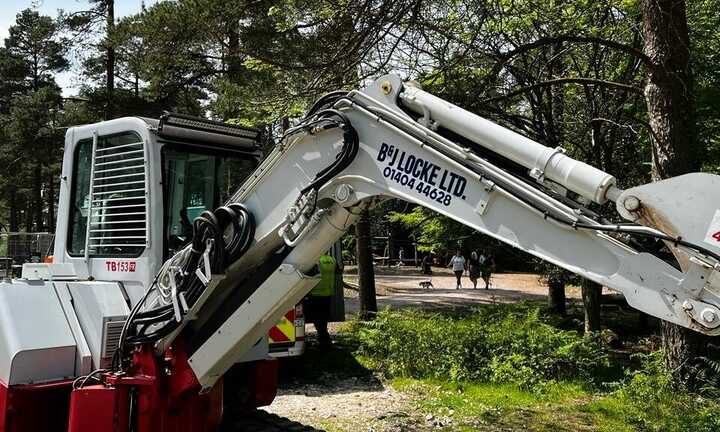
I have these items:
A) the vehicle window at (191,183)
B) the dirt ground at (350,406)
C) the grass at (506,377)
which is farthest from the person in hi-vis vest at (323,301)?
the vehicle window at (191,183)

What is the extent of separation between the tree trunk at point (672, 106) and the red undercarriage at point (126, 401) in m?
5.79

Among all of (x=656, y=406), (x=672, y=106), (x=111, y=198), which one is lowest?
(x=656, y=406)

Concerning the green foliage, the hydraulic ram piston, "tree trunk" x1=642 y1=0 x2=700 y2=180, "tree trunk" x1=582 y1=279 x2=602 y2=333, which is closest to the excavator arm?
the hydraulic ram piston

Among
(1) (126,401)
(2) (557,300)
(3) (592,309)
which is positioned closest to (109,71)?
(2) (557,300)

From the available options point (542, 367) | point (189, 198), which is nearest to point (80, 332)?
point (189, 198)

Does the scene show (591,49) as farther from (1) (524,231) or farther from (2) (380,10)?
(1) (524,231)

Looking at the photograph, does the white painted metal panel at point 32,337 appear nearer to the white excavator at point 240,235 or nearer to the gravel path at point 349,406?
the white excavator at point 240,235

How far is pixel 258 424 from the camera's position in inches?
211

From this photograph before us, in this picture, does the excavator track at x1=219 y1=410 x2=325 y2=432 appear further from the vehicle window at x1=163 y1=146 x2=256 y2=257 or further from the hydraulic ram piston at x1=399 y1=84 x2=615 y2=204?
the hydraulic ram piston at x1=399 y1=84 x2=615 y2=204

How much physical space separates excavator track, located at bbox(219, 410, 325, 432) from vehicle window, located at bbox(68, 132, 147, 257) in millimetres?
1712

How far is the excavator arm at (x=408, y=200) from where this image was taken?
8.70ft

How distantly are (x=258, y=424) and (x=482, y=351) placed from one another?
169 inches

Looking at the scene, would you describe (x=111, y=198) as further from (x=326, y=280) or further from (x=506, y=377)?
(x=326, y=280)

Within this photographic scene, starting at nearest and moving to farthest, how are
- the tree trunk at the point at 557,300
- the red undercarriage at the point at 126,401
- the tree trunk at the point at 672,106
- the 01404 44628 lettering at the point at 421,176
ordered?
the 01404 44628 lettering at the point at 421,176
the red undercarriage at the point at 126,401
the tree trunk at the point at 672,106
the tree trunk at the point at 557,300
